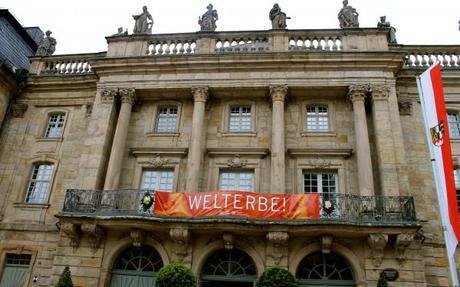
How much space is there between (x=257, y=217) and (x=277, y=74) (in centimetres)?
662

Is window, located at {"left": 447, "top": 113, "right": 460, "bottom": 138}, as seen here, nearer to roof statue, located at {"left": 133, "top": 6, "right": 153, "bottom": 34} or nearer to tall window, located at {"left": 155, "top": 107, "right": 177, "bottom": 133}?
tall window, located at {"left": 155, "top": 107, "right": 177, "bottom": 133}

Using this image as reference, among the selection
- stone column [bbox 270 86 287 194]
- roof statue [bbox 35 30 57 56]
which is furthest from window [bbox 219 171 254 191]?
roof statue [bbox 35 30 57 56]

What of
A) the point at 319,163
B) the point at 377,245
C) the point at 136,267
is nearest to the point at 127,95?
the point at 136,267

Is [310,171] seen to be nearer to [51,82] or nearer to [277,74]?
[277,74]

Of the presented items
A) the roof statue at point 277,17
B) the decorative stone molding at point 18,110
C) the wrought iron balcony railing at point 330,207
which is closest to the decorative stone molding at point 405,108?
the wrought iron balcony railing at point 330,207

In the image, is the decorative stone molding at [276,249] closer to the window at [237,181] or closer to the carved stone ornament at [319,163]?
the window at [237,181]

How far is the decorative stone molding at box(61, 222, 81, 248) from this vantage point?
14.2m

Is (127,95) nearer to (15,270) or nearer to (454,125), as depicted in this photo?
(15,270)

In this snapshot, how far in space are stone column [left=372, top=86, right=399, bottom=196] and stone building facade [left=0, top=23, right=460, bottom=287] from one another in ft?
0.18

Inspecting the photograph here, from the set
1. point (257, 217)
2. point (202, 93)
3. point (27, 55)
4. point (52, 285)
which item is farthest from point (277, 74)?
point (27, 55)

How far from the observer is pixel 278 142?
15633 millimetres

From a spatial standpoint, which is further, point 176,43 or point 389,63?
point 176,43

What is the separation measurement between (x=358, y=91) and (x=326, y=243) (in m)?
6.49

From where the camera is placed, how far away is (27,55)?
22.1 metres
